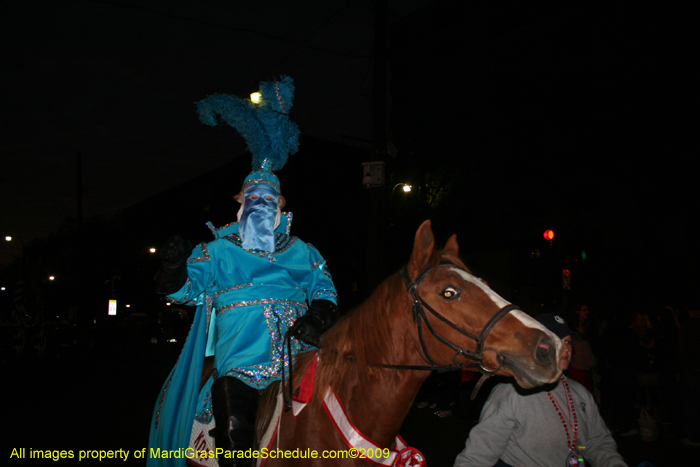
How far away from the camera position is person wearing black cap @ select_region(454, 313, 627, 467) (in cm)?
279

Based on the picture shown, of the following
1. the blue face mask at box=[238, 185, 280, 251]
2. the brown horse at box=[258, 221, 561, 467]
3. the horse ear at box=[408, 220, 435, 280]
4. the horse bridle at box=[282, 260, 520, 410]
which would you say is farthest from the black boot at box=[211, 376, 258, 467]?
the horse ear at box=[408, 220, 435, 280]

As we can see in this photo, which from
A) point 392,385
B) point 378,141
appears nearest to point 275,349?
point 392,385

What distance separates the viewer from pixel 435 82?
20.7m

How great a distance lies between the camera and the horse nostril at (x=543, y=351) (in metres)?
2.00

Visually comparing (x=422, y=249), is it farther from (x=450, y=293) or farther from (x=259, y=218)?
(x=259, y=218)

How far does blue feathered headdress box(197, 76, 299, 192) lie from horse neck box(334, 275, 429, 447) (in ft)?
4.82

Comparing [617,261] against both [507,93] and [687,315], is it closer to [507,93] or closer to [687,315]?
[507,93]

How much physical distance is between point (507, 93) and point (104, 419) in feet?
57.0

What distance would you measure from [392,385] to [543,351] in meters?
0.81

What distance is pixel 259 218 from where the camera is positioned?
324 centimetres

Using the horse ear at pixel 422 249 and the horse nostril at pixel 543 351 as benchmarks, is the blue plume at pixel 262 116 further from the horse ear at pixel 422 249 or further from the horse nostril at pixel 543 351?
the horse nostril at pixel 543 351

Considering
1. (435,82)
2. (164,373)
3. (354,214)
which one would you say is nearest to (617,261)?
(435,82)

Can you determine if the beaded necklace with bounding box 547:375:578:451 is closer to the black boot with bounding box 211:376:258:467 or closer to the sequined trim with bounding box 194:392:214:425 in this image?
the black boot with bounding box 211:376:258:467

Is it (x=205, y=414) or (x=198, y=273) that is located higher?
(x=198, y=273)
